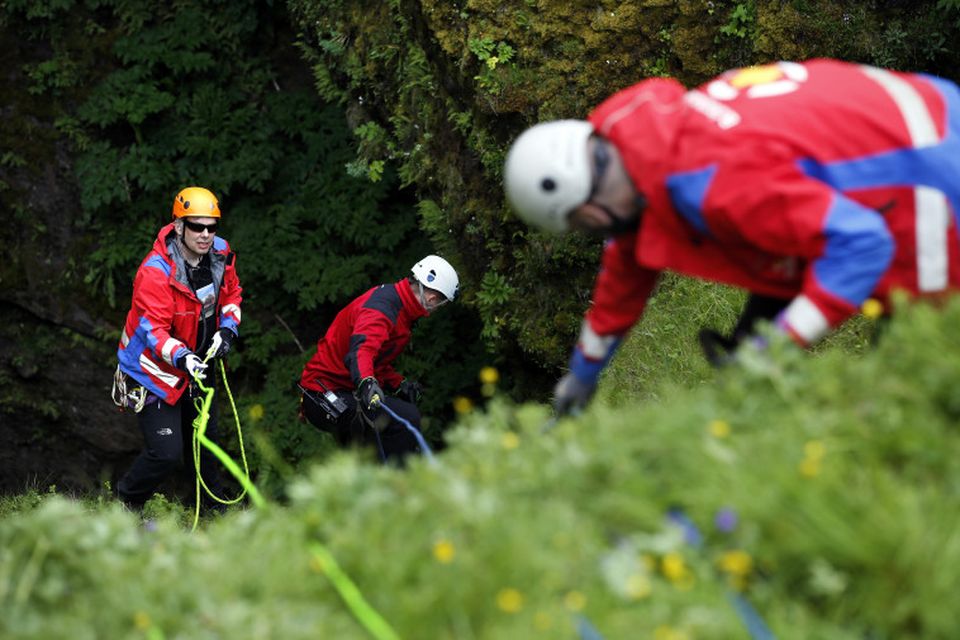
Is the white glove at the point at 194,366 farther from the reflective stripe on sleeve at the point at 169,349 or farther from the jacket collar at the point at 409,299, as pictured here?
the jacket collar at the point at 409,299

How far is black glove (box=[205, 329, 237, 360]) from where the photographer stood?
26.6ft

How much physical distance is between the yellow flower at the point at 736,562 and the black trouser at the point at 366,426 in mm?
5434

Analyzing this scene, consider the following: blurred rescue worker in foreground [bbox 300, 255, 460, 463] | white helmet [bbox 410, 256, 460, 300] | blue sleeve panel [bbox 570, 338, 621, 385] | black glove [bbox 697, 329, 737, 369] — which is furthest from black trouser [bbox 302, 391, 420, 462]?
black glove [bbox 697, 329, 737, 369]

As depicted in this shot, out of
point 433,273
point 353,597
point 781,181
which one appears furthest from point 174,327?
point 781,181

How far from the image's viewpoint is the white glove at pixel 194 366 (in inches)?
297

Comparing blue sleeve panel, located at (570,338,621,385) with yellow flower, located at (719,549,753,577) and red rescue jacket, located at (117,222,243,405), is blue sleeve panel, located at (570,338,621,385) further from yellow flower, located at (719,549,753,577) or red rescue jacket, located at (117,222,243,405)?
red rescue jacket, located at (117,222,243,405)

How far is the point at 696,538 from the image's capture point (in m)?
2.98

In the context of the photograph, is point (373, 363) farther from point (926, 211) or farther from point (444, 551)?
point (444, 551)

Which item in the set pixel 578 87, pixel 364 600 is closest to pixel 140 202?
pixel 578 87

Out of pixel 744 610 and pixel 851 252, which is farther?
pixel 851 252

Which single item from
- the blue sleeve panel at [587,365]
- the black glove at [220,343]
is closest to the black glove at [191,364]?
the black glove at [220,343]

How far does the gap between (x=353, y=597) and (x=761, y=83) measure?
2.16m

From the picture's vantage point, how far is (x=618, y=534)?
314 centimetres

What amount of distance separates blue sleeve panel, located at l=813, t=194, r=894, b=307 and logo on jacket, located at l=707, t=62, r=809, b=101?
487 millimetres
